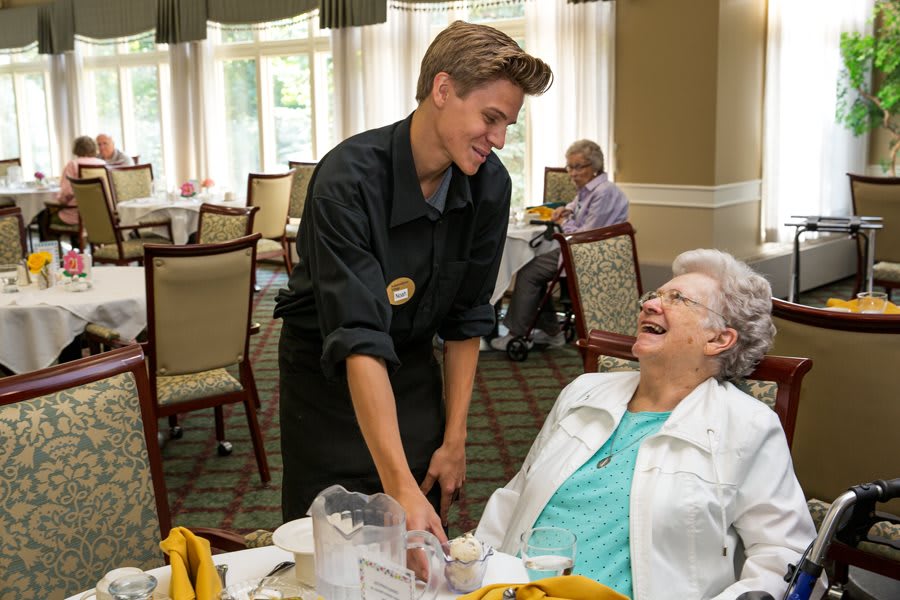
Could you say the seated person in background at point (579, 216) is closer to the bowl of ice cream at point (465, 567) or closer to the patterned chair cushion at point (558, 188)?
the patterned chair cushion at point (558, 188)

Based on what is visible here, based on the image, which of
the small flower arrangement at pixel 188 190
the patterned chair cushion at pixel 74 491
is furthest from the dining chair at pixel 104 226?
the patterned chair cushion at pixel 74 491

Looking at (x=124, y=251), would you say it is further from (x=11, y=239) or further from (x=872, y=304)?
(x=872, y=304)

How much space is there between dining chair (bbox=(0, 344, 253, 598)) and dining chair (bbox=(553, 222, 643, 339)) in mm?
2387

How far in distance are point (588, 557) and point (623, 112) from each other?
6.11m

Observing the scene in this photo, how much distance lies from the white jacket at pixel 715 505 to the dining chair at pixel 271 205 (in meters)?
6.16

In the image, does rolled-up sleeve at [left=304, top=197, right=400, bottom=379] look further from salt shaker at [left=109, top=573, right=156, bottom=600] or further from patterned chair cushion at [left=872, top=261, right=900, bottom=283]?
Result: patterned chair cushion at [left=872, top=261, right=900, bottom=283]


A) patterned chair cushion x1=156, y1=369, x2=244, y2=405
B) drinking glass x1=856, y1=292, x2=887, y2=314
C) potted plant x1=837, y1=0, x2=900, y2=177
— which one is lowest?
patterned chair cushion x1=156, y1=369, x2=244, y2=405

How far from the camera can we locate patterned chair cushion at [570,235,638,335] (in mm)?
4086

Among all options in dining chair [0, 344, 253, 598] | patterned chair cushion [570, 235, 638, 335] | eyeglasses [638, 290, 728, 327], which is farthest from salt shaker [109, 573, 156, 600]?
patterned chair cushion [570, 235, 638, 335]

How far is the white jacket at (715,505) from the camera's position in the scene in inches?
67.5

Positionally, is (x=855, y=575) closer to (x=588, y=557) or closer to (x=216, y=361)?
(x=588, y=557)

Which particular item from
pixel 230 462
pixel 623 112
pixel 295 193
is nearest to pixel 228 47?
pixel 295 193

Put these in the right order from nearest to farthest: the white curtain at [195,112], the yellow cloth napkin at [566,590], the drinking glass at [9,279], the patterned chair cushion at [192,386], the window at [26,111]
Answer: the yellow cloth napkin at [566,590] < the patterned chair cushion at [192,386] < the drinking glass at [9,279] < the white curtain at [195,112] < the window at [26,111]

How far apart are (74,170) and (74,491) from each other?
26.3ft
